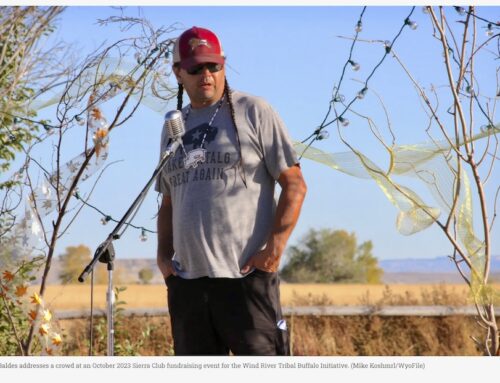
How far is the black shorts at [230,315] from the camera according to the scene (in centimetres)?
349

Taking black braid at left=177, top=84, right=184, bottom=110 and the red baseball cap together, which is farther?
black braid at left=177, top=84, right=184, bottom=110

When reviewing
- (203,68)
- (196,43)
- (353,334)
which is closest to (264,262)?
(203,68)

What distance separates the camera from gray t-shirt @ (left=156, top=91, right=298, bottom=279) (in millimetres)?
3500

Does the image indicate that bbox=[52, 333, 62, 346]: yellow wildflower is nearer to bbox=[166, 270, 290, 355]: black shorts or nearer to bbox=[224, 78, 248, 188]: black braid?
bbox=[166, 270, 290, 355]: black shorts

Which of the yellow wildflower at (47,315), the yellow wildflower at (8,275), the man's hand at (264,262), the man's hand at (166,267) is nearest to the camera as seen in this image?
the man's hand at (264,262)

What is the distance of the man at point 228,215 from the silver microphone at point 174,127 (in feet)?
0.80

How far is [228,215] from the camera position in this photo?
3.49 meters

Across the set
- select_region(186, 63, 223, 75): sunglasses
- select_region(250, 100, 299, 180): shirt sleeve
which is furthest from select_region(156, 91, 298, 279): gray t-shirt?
select_region(186, 63, 223, 75): sunglasses

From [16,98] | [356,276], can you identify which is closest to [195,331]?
[16,98]

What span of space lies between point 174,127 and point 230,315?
2.49 feet

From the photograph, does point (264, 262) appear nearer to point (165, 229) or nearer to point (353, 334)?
point (165, 229)

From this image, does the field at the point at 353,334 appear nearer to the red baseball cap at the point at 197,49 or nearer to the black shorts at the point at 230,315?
the black shorts at the point at 230,315

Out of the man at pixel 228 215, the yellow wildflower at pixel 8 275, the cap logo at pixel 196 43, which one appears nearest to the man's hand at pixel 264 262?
the man at pixel 228 215

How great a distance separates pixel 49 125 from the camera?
5.23m
